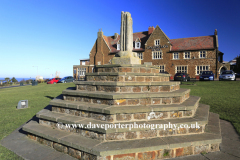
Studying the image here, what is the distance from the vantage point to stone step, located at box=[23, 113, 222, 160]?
284 cm

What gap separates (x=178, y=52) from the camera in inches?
1193

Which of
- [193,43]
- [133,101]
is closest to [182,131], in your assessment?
[133,101]

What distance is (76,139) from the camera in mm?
3318

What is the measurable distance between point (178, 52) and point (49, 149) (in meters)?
31.3

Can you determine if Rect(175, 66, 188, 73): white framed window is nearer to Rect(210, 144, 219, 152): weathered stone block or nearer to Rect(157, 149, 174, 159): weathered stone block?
Rect(210, 144, 219, 152): weathered stone block

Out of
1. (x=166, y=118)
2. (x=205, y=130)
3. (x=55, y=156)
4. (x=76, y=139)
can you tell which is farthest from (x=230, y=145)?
(x=55, y=156)

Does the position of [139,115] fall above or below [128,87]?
below

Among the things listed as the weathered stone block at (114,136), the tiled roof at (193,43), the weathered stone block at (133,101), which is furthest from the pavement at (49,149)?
the tiled roof at (193,43)

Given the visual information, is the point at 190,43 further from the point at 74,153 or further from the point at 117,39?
the point at 74,153

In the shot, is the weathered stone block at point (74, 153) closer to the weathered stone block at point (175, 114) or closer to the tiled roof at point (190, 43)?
the weathered stone block at point (175, 114)

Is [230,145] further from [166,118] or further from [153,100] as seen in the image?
[153,100]

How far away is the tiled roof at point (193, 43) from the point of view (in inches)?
1126

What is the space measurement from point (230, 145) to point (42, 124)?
5.18 metres

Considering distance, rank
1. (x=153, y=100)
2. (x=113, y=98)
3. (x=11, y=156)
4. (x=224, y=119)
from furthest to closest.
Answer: (x=224, y=119) < (x=153, y=100) < (x=113, y=98) < (x=11, y=156)
